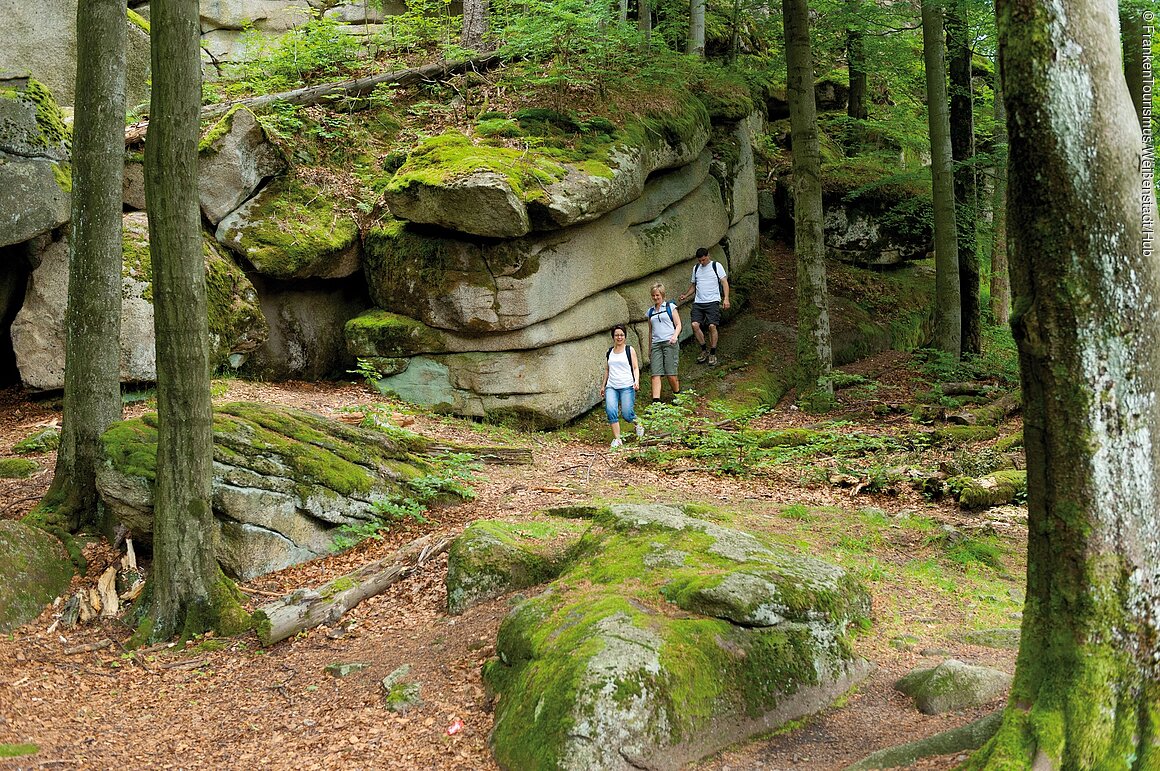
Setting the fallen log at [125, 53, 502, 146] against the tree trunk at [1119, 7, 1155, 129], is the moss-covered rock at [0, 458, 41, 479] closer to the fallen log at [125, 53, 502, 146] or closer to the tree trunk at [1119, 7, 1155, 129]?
the fallen log at [125, 53, 502, 146]

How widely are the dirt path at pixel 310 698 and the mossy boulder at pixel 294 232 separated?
6.01 m

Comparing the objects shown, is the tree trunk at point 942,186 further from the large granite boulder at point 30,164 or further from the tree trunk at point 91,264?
the large granite boulder at point 30,164

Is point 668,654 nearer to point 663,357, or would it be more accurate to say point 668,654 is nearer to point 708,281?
point 663,357

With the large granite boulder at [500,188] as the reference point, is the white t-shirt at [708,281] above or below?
below

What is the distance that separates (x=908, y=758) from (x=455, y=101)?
49.2ft

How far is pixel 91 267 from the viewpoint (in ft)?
25.6

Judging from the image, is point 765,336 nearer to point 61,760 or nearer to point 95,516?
point 95,516

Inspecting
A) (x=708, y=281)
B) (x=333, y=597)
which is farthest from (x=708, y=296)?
(x=333, y=597)

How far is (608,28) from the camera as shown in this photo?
16.0m

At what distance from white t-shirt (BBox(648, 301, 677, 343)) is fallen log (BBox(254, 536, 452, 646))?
7.37 m

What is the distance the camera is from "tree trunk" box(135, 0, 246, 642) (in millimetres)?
6312

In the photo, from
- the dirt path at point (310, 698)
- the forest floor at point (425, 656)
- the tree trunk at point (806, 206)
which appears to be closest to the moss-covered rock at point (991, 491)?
the forest floor at point (425, 656)

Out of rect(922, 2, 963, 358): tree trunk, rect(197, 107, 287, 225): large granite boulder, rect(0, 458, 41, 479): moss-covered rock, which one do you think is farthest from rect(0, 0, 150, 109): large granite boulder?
rect(922, 2, 963, 358): tree trunk

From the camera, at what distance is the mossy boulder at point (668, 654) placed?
167 inches
